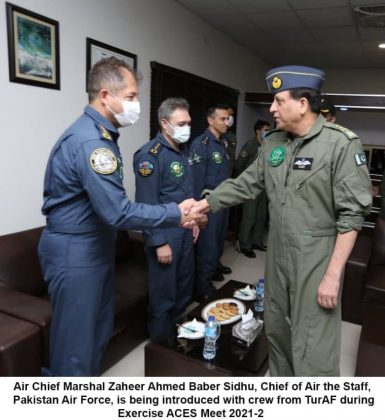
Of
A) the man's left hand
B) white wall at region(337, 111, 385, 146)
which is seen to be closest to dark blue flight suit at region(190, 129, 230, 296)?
the man's left hand

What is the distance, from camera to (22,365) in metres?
1.54

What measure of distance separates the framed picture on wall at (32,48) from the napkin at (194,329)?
1.71 m

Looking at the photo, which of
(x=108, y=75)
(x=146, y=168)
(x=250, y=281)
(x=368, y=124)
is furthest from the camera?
(x=368, y=124)

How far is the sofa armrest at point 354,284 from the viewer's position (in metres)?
2.80

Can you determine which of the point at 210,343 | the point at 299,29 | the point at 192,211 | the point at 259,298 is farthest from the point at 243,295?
the point at 299,29

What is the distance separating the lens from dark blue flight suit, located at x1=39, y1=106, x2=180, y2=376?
1.36 meters

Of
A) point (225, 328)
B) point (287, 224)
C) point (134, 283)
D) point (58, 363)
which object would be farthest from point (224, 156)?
point (58, 363)

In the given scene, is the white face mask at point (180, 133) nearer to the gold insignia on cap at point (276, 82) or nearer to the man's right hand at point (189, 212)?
the man's right hand at point (189, 212)

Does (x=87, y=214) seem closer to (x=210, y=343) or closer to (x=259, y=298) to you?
(x=210, y=343)

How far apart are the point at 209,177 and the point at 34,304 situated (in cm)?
178

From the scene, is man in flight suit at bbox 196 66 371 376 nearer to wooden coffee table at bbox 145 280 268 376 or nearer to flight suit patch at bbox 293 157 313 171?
flight suit patch at bbox 293 157 313 171

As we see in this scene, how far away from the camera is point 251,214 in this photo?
4.30m

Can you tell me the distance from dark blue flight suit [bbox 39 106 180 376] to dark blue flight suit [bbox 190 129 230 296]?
1568 mm

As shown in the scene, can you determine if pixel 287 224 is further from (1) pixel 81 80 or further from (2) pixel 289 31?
(2) pixel 289 31
